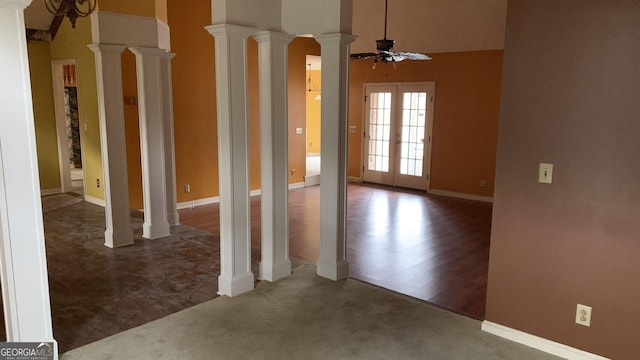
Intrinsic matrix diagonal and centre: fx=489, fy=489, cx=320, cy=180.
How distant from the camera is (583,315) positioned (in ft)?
10.6

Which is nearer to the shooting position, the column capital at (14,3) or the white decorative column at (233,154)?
the column capital at (14,3)

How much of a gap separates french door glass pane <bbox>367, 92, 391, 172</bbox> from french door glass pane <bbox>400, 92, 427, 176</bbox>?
0.38 meters

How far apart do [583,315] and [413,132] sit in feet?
22.6

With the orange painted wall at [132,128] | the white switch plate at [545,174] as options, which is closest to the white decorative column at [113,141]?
the orange painted wall at [132,128]

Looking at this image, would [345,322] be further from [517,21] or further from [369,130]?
[369,130]

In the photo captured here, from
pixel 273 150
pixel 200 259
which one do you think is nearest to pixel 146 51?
pixel 273 150

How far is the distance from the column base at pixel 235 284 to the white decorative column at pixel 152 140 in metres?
2.13

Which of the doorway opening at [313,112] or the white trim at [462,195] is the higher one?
the doorway opening at [313,112]

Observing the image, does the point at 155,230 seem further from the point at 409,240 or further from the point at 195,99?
the point at 409,240

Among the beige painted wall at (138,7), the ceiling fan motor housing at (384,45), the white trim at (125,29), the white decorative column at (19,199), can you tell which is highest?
the beige painted wall at (138,7)

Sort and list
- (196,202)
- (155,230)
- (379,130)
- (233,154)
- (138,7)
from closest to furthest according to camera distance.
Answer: (233,154) < (138,7) < (155,230) < (196,202) < (379,130)

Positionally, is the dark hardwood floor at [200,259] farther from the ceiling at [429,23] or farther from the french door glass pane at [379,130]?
the ceiling at [429,23]

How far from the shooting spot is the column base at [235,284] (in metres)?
4.31

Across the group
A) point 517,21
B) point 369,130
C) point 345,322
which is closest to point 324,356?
point 345,322
